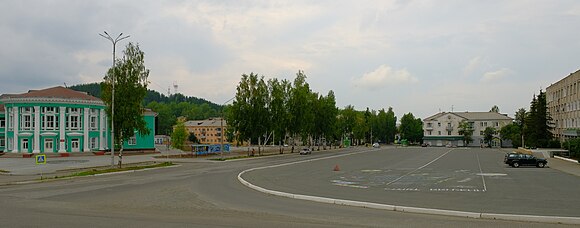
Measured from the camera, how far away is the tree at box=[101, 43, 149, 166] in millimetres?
41281

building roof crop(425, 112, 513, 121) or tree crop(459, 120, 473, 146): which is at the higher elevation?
building roof crop(425, 112, 513, 121)

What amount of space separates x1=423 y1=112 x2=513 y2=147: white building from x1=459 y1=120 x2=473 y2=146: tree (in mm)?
2099

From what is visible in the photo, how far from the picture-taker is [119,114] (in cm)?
4138

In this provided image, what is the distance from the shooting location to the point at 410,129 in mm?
170500

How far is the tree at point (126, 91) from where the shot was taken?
41281 mm

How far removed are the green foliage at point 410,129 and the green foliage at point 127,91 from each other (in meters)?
138

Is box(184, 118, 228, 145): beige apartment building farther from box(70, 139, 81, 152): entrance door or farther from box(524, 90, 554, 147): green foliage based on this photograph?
box(524, 90, 554, 147): green foliage

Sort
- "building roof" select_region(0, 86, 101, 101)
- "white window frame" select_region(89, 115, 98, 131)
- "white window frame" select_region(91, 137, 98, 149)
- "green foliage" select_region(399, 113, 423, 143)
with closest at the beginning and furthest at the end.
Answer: "building roof" select_region(0, 86, 101, 101)
"white window frame" select_region(89, 115, 98, 131)
"white window frame" select_region(91, 137, 98, 149)
"green foliage" select_region(399, 113, 423, 143)

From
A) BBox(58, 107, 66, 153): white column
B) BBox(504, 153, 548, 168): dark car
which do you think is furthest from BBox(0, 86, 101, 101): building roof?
BBox(504, 153, 548, 168): dark car

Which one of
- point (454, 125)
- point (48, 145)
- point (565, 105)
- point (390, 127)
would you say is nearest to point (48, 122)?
point (48, 145)

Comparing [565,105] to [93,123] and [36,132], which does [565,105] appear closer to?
[93,123]

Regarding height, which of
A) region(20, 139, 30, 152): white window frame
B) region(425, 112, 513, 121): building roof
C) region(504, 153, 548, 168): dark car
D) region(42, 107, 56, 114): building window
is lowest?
region(504, 153, 548, 168): dark car

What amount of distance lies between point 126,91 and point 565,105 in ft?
224

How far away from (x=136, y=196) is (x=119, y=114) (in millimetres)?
22220
